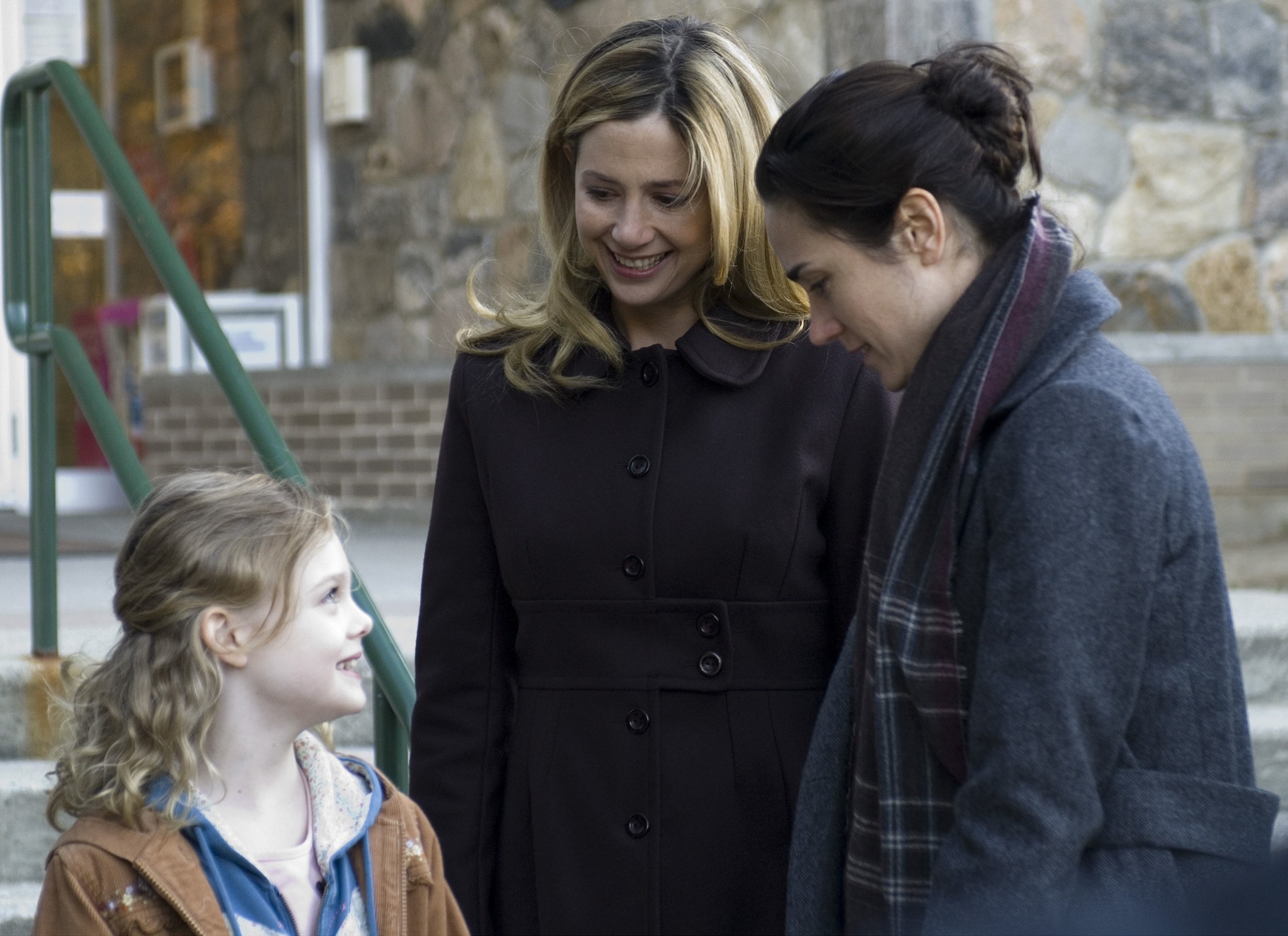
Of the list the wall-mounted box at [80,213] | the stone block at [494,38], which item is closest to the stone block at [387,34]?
the stone block at [494,38]

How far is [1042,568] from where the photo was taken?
1479 mm

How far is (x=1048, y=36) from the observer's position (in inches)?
205

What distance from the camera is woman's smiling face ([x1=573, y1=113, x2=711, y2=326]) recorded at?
2072mm

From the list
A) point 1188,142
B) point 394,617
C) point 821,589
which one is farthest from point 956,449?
point 1188,142

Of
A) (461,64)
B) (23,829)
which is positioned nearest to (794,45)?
(461,64)

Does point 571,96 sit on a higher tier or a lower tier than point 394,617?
higher

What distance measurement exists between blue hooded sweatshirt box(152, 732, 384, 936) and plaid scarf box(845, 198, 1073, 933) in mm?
632

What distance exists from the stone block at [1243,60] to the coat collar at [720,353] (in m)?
3.86

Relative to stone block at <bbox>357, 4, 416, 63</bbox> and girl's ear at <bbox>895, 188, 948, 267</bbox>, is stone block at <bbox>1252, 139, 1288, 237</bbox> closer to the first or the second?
stone block at <bbox>357, 4, 416, 63</bbox>

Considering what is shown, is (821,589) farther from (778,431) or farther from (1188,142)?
(1188,142)

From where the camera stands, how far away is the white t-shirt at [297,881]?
1920mm

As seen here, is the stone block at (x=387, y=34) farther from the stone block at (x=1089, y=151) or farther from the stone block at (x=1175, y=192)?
the stone block at (x=1175, y=192)

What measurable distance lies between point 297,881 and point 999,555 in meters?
0.92

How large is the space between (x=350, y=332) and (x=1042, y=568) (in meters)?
5.86
